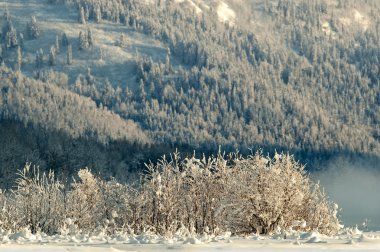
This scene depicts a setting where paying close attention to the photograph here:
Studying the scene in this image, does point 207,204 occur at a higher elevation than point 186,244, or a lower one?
lower

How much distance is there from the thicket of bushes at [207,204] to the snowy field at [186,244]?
5461 mm

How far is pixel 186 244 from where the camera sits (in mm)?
19000

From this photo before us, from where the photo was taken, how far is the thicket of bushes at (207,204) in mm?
34031

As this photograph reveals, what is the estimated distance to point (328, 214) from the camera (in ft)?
156

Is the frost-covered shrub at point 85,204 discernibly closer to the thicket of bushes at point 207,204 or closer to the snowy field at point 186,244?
the thicket of bushes at point 207,204

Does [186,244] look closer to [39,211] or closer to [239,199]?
[239,199]

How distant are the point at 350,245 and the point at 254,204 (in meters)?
14.7

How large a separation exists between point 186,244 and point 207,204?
21580 mm

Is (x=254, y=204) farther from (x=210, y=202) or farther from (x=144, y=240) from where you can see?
(x=144, y=240)

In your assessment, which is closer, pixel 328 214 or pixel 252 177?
pixel 252 177

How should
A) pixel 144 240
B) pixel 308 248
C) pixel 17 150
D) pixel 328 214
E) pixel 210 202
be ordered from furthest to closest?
pixel 17 150
pixel 328 214
pixel 210 202
pixel 144 240
pixel 308 248

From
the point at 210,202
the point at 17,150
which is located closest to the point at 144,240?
the point at 210,202

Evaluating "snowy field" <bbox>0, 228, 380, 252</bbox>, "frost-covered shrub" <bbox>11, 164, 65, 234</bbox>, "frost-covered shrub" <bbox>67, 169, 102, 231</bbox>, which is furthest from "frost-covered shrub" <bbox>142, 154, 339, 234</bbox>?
"snowy field" <bbox>0, 228, 380, 252</bbox>

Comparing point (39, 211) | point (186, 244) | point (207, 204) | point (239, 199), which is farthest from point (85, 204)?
point (186, 244)
